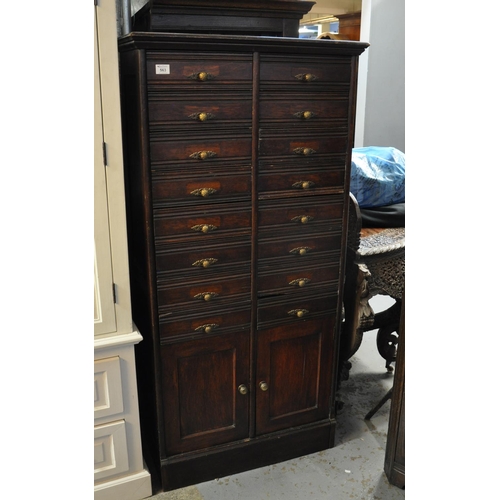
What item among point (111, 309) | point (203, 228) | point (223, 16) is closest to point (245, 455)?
point (111, 309)

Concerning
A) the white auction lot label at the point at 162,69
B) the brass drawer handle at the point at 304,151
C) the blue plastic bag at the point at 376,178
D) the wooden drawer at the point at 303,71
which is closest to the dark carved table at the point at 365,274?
the blue plastic bag at the point at 376,178

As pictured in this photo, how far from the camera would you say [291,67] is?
1.84m

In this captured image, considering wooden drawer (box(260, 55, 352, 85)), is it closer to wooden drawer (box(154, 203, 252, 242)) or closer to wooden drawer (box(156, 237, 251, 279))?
wooden drawer (box(154, 203, 252, 242))

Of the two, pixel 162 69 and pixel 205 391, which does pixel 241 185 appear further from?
pixel 205 391

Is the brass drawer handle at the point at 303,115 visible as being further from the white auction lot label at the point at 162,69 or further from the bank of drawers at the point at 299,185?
the white auction lot label at the point at 162,69

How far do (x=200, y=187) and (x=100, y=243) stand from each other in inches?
14.9

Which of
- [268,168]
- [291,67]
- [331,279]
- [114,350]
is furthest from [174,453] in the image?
[291,67]

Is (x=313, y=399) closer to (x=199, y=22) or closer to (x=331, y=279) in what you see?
(x=331, y=279)

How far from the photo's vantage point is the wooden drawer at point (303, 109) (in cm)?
184

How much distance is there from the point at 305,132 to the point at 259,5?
46cm

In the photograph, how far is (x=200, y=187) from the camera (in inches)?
71.1

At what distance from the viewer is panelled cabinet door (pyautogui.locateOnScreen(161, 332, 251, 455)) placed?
6.55ft

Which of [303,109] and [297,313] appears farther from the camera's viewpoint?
[297,313]

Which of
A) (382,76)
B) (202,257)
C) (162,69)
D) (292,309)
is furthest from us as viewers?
(382,76)
